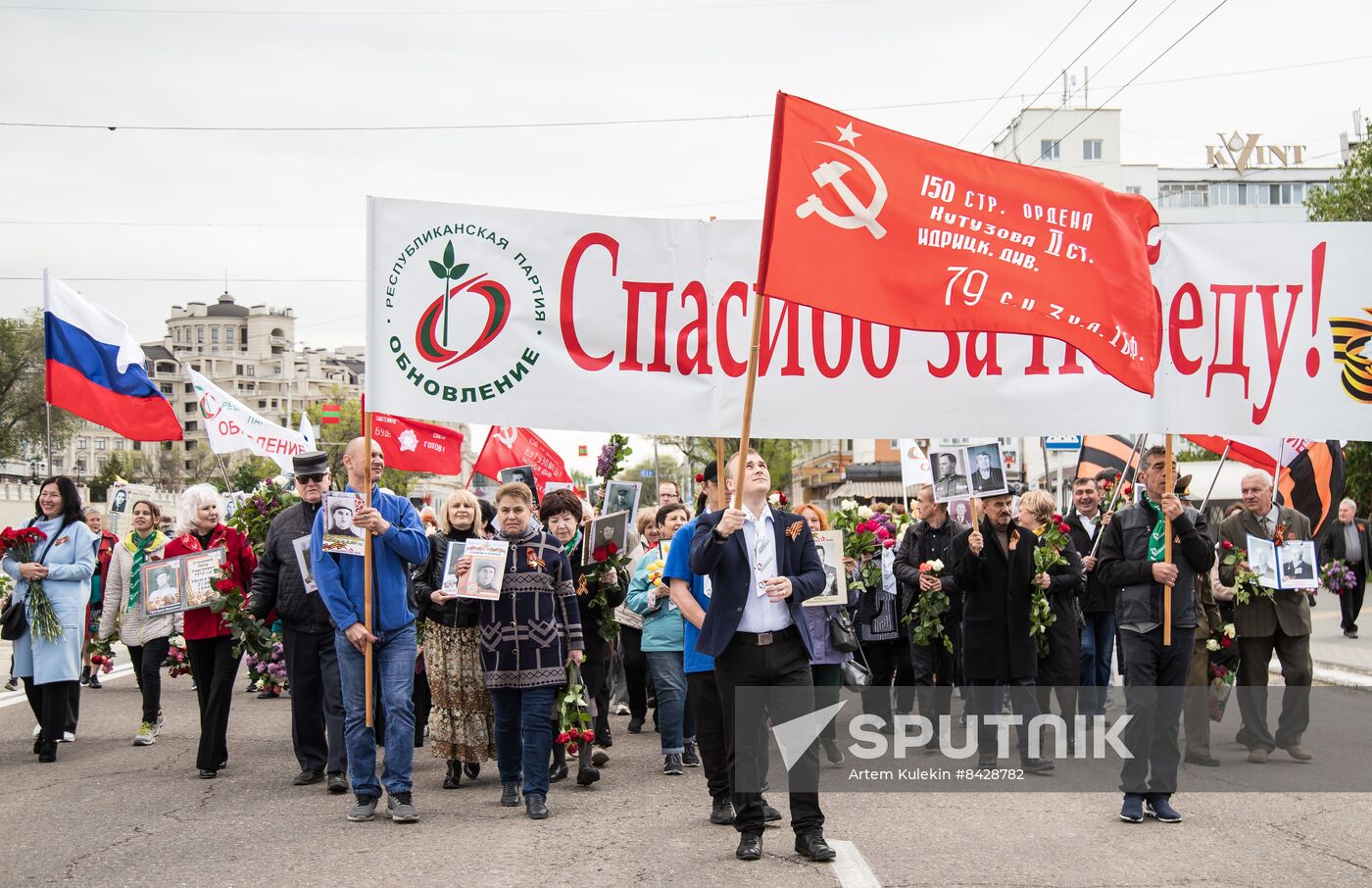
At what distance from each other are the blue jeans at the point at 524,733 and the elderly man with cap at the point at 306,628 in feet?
4.05

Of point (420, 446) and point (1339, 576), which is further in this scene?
point (1339, 576)

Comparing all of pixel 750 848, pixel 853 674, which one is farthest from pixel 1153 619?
pixel 750 848

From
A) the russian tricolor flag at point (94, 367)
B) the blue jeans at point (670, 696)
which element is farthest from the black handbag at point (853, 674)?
the russian tricolor flag at point (94, 367)

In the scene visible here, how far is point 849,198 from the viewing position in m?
6.84

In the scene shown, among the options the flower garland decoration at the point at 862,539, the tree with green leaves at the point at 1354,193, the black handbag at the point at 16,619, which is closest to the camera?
the black handbag at the point at 16,619

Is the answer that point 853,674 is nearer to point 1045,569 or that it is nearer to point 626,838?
point 1045,569

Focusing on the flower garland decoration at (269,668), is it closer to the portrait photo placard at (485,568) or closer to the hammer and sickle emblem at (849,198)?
the portrait photo placard at (485,568)

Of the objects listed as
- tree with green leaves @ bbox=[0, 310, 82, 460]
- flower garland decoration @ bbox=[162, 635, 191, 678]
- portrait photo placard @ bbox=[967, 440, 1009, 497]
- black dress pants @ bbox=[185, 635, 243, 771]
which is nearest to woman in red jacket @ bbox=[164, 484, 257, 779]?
→ black dress pants @ bbox=[185, 635, 243, 771]

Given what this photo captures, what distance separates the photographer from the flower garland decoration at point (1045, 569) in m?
10.1

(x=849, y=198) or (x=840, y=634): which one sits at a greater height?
(x=849, y=198)

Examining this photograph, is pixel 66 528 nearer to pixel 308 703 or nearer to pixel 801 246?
pixel 308 703

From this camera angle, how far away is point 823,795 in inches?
340

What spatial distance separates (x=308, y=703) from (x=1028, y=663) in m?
5.05

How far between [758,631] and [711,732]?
94 centimetres
